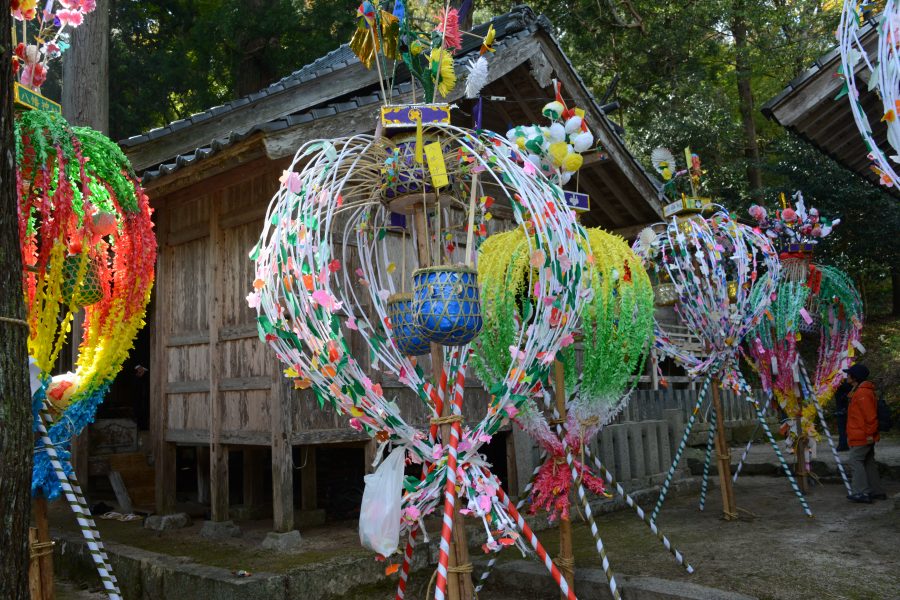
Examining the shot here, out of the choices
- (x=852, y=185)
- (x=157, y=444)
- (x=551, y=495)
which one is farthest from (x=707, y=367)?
(x=852, y=185)

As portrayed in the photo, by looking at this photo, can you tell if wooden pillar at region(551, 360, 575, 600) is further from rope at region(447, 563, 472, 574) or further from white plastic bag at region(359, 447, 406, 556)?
white plastic bag at region(359, 447, 406, 556)

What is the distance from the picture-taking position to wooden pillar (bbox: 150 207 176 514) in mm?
7523

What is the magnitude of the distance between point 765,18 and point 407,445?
58.0ft

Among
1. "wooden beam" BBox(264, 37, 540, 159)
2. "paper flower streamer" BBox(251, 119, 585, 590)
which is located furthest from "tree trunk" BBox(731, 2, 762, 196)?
"paper flower streamer" BBox(251, 119, 585, 590)

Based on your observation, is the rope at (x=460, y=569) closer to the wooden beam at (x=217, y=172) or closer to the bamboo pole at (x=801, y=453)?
the wooden beam at (x=217, y=172)

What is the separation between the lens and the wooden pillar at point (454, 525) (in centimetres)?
358

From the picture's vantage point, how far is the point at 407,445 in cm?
365

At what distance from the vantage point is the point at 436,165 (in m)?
3.52

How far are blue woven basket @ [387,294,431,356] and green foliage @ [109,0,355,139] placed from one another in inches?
499

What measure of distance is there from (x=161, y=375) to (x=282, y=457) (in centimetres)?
242

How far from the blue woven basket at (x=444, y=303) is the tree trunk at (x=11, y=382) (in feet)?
5.57

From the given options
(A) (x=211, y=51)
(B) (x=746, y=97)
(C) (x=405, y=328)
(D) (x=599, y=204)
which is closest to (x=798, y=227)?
(D) (x=599, y=204)

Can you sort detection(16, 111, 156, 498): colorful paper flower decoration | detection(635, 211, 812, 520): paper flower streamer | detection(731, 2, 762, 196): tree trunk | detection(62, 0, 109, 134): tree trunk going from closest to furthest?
detection(16, 111, 156, 498): colorful paper flower decoration < detection(635, 211, 812, 520): paper flower streamer < detection(62, 0, 109, 134): tree trunk < detection(731, 2, 762, 196): tree trunk

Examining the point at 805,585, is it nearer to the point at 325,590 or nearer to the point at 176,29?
the point at 325,590
